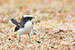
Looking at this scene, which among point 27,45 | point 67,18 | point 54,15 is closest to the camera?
point 27,45

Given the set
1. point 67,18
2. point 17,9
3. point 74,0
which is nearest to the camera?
point 67,18

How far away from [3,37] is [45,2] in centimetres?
677

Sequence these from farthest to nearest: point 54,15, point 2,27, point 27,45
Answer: point 54,15 → point 2,27 → point 27,45

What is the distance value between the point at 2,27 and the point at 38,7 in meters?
4.17

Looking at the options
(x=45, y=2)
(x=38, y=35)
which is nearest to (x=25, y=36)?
(x=38, y=35)

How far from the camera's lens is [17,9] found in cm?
1094

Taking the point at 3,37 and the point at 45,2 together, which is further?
the point at 45,2

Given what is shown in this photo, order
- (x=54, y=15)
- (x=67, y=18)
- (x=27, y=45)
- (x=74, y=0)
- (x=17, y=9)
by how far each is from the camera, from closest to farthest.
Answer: (x=27, y=45), (x=67, y=18), (x=54, y=15), (x=17, y=9), (x=74, y=0)

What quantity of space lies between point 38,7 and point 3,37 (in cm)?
525

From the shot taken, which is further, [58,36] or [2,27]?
[2,27]

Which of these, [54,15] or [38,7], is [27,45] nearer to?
[54,15]

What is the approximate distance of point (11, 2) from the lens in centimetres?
1316

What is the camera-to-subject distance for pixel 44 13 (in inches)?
403

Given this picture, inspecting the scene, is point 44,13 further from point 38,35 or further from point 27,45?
point 27,45
